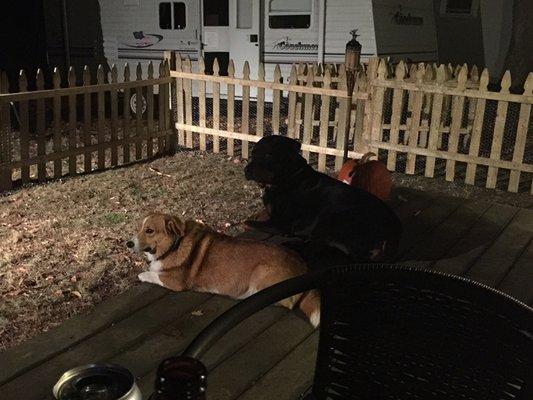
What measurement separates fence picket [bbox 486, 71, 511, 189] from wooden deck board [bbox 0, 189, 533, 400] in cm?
268

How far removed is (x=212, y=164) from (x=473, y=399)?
21.0 ft

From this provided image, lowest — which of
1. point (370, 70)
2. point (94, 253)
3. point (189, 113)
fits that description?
point (94, 253)

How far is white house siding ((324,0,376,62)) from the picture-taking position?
10.4 meters

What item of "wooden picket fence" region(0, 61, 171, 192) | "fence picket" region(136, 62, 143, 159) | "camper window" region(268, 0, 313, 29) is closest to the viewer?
"wooden picket fence" region(0, 61, 171, 192)

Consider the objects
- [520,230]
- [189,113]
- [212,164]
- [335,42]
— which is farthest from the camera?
[335,42]

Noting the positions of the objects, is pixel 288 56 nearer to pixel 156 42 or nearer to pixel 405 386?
pixel 156 42

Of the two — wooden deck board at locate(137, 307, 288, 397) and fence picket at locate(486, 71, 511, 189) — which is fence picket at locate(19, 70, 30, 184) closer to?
wooden deck board at locate(137, 307, 288, 397)

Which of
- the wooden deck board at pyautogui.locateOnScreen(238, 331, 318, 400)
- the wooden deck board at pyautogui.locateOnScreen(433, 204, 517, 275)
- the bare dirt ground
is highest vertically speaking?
the wooden deck board at pyautogui.locateOnScreen(238, 331, 318, 400)

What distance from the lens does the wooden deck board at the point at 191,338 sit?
8.86 feet

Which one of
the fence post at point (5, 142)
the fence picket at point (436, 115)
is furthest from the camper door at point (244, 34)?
the fence post at point (5, 142)

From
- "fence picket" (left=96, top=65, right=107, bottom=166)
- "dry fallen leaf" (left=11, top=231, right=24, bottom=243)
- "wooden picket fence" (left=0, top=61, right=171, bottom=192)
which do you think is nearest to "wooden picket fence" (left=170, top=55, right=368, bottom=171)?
"wooden picket fence" (left=0, top=61, right=171, bottom=192)

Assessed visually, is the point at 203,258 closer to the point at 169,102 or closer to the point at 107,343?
the point at 107,343

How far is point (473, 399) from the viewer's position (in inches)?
62.6

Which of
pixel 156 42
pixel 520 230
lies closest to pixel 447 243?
pixel 520 230
